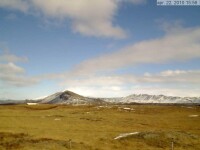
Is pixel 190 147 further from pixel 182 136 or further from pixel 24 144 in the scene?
pixel 24 144

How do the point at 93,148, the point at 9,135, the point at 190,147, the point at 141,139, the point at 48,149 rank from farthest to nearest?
the point at 9,135 < the point at 141,139 < the point at 190,147 < the point at 93,148 < the point at 48,149

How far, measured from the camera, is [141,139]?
40.8 metres

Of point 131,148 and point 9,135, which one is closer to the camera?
point 131,148

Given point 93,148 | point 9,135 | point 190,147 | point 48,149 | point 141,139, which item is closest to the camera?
point 48,149

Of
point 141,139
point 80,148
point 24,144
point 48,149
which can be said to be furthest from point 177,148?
point 24,144

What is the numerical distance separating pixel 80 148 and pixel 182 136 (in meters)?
16.4

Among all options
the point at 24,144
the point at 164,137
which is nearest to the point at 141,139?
the point at 164,137

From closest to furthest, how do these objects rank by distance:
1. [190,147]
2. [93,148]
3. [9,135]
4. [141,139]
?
1. [93,148]
2. [190,147]
3. [141,139]
4. [9,135]

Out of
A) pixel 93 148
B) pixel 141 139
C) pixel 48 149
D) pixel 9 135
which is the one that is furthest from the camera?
pixel 9 135

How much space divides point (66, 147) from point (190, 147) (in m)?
16.5

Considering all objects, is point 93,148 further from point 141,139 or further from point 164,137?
point 164,137

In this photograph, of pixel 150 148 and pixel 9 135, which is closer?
pixel 150 148

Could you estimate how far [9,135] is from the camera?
4506cm

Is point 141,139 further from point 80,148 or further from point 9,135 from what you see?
point 9,135
